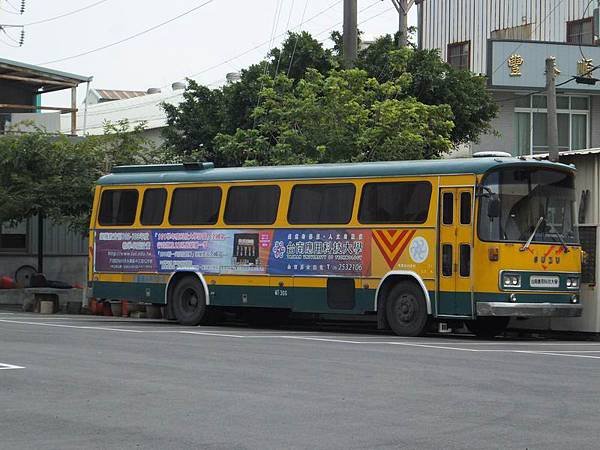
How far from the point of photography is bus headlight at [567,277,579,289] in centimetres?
2144

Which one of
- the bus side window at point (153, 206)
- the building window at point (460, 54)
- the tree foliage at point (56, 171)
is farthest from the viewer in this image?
the building window at point (460, 54)

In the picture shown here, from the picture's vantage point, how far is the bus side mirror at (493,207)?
805 inches

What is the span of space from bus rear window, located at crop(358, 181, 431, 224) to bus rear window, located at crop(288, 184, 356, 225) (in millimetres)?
347

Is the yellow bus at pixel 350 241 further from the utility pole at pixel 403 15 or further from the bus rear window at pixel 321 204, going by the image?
the utility pole at pixel 403 15

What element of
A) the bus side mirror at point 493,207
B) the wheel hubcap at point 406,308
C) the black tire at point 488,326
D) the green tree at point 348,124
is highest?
the green tree at point 348,124

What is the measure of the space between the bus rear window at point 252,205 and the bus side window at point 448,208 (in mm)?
3830

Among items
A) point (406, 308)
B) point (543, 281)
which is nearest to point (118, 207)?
point (406, 308)

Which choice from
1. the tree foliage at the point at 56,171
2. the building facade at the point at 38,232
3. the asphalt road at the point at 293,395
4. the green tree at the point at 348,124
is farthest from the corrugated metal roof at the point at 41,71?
the asphalt road at the point at 293,395

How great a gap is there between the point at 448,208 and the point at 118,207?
27.3 feet

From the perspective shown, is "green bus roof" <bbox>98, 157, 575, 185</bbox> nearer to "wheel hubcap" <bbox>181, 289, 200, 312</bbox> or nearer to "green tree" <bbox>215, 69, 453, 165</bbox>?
"wheel hubcap" <bbox>181, 289, 200, 312</bbox>

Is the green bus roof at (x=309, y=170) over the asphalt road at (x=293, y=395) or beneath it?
over

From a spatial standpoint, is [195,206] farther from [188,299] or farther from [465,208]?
[465,208]

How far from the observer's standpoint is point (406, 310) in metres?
21.6

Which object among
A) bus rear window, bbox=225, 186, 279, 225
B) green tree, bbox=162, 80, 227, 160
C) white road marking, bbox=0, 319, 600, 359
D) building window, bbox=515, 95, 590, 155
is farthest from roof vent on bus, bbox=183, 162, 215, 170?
building window, bbox=515, 95, 590, 155
